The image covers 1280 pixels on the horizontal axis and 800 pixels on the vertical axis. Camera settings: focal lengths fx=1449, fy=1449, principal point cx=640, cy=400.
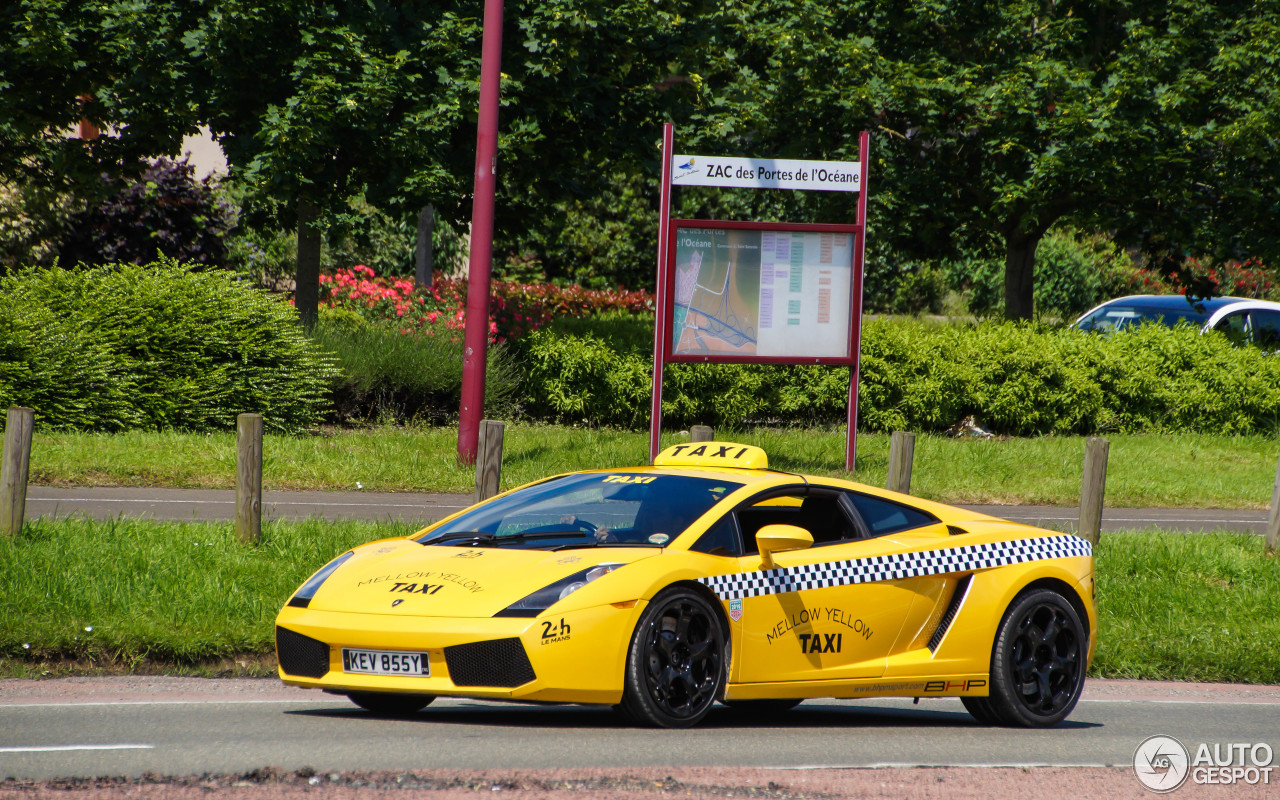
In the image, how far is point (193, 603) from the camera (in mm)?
8938

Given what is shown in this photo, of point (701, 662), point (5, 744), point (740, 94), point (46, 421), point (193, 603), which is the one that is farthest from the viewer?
point (740, 94)

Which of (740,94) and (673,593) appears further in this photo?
(740,94)

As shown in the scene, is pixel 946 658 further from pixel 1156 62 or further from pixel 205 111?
pixel 1156 62

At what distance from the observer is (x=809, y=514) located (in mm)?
7238

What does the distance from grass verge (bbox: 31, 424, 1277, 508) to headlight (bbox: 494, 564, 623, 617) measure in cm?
913

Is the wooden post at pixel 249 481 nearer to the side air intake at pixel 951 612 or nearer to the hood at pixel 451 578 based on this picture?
the hood at pixel 451 578

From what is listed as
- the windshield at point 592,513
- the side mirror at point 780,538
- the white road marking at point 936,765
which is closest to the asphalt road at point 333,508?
the windshield at point 592,513

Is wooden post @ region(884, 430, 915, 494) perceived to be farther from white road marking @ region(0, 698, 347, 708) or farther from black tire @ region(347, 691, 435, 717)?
black tire @ region(347, 691, 435, 717)

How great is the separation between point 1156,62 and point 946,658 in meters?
17.1

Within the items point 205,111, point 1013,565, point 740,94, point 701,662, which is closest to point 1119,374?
point 740,94

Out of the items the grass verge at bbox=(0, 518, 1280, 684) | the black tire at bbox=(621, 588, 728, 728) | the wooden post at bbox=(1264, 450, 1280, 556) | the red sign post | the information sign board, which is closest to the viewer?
the black tire at bbox=(621, 588, 728, 728)

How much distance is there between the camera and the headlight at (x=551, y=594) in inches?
237

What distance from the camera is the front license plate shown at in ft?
19.8

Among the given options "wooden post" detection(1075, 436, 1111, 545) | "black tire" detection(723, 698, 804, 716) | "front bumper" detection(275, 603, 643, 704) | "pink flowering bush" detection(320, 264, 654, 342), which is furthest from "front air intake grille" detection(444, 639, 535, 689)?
"pink flowering bush" detection(320, 264, 654, 342)
